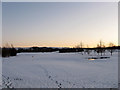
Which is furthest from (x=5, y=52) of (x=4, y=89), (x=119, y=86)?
(x=119, y=86)

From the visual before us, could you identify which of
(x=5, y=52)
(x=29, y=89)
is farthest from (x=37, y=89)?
(x=5, y=52)

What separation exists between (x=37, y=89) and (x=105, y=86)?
3958mm

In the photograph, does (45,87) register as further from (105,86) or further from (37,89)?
(105,86)

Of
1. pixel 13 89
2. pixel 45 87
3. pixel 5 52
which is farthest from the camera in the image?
pixel 5 52

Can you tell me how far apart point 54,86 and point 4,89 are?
2.70m

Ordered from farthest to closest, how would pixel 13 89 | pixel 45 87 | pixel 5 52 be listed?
pixel 5 52
pixel 45 87
pixel 13 89

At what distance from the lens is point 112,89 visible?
6.59m

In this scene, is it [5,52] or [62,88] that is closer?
[62,88]

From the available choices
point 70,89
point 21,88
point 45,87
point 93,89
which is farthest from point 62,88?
point 21,88

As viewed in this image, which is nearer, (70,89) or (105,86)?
(70,89)

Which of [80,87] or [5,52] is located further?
[5,52]

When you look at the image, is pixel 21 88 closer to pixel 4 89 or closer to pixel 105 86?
pixel 4 89

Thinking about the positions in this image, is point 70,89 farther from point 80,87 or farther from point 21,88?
point 21,88

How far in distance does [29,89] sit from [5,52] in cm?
3324
